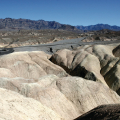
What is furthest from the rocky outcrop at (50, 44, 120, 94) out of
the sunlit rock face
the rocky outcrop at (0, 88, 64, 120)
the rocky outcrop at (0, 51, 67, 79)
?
the rocky outcrop at (0, 88, 64, 120)

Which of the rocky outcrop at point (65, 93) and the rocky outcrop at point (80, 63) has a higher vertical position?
the rocky outcrop at point (80, 63)

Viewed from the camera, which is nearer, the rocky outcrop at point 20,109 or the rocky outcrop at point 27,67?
the rocky outcrop at point 20,109

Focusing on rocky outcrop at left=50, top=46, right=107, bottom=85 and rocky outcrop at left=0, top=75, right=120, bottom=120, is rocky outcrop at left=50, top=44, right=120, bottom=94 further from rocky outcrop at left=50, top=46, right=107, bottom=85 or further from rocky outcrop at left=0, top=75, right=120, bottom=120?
rocky outcrop at left=0, top=75, right=120, bottom=120

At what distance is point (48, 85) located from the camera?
1242 cm

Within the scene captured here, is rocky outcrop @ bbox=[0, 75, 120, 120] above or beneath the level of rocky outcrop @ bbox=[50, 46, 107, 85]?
beneath

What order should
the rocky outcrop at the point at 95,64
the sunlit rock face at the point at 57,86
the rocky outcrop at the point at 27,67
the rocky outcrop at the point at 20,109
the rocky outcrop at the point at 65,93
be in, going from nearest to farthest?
the rocky outcrop at the point at 20,109 → the sunlit rock face at the point at 57,86 → the rocky outcrop at the point at 65,93 → the rocky outcrop at the point at 27,67 → the rocky outcrop at the point at 95,64

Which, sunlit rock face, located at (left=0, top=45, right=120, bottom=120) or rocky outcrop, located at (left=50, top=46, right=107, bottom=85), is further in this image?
rocky outcrop, located at (left=50, top=46, right=107, bottom=85)

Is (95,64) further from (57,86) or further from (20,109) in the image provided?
(20,109)

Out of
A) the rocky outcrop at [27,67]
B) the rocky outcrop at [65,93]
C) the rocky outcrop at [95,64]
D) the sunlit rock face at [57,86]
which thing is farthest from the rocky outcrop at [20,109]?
the rocky outcrop at [95,64]

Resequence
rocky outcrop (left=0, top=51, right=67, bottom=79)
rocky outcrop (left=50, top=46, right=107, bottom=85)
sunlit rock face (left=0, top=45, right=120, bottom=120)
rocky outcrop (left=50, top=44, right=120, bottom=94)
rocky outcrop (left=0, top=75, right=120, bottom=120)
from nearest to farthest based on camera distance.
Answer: sunlit rock face (left=0, top=45, right=120, bottom=120) → rocky outcrop (left=0, top=75, right=120, bottom=120) → rocky outcrop (left=0, top=51, right=67, bottom=79) → rocky outcrop (left=50, top=44, right=120, bottom=94) → rocky outcrop (left=50, top=46, right=107, bottom=85)

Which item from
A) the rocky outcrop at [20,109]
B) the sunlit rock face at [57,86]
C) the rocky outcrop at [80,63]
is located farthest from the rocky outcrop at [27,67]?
the rocky outcrop at [20,109]

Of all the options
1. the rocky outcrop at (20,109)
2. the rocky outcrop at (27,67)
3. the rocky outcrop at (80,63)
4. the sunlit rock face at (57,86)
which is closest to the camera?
the rocky outcrop at (20,109)

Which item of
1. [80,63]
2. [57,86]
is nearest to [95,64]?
[80,63]

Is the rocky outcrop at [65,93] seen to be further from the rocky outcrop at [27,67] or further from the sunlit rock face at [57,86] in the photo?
the rocky outcrop at [27,67]
